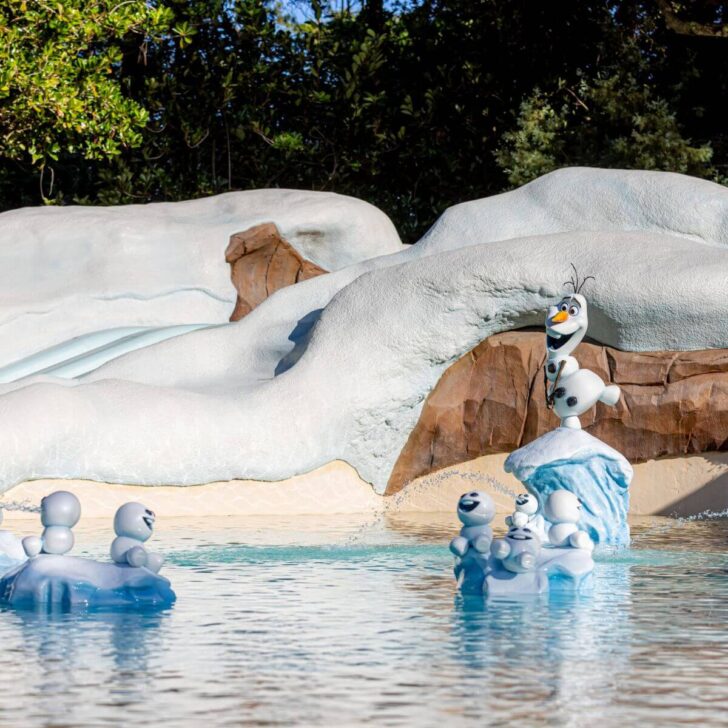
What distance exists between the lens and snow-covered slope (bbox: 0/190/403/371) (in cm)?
1595

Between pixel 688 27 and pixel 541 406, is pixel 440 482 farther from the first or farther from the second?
pixel 688 27

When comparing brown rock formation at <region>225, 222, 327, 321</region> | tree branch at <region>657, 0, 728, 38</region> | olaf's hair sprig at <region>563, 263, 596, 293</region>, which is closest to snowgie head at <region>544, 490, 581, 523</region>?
olaf's hair sprig at <region>563, 263, 596, 293</region>

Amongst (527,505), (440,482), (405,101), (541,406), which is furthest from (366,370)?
(405,101)

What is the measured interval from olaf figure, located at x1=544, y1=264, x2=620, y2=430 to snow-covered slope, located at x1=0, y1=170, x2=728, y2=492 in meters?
1.97

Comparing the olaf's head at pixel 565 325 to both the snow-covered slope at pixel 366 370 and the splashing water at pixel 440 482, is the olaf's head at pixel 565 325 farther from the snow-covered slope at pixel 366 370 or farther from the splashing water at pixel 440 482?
the splashing water at pixel 440 482

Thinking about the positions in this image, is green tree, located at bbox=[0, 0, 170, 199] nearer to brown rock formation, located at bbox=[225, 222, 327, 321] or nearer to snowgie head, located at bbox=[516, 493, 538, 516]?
brown rock formation, located at bbox=[225, 222, 327, 321]

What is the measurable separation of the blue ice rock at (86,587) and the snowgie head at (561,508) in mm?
2206

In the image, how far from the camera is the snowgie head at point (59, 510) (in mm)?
6820

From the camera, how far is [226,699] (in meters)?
4.50

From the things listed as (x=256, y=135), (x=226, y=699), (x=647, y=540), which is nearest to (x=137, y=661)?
(x=226, y=699)

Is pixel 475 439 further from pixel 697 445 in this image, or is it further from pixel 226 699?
pixel 226 699

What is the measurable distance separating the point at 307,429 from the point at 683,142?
934cm

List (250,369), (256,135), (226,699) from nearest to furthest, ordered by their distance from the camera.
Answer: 1. (226,699)
2. (250,369)
3. (256,135)

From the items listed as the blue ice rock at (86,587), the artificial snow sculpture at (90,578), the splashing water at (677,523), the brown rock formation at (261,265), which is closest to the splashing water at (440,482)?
the splashing water at (677,523)
